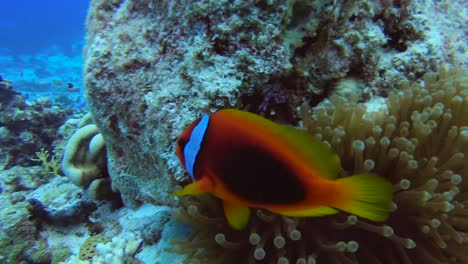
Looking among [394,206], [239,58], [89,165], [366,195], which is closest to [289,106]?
[239,58]

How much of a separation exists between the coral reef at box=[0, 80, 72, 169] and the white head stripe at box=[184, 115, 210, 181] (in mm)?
5919

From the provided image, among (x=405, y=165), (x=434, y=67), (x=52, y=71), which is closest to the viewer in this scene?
(x=405, y=165)

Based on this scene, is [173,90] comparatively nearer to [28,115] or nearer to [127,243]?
[127,243]

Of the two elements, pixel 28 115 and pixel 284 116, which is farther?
pixel 28 115

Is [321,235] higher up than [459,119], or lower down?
lower down

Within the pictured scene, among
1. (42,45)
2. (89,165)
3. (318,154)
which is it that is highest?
(42,45)

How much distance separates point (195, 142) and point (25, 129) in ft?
22.2

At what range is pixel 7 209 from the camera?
3.80 metres

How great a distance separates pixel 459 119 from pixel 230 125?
51.9 inches

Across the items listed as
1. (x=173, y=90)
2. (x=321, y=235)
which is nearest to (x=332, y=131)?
(x=321, y=235)

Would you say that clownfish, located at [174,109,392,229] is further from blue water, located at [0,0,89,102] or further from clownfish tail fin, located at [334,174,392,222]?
blue water, located at [0,0,89,102]

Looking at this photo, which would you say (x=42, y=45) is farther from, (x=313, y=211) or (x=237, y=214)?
(x=313, y=211)

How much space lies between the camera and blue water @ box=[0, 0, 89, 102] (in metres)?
19.1

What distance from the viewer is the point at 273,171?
1.16 m
